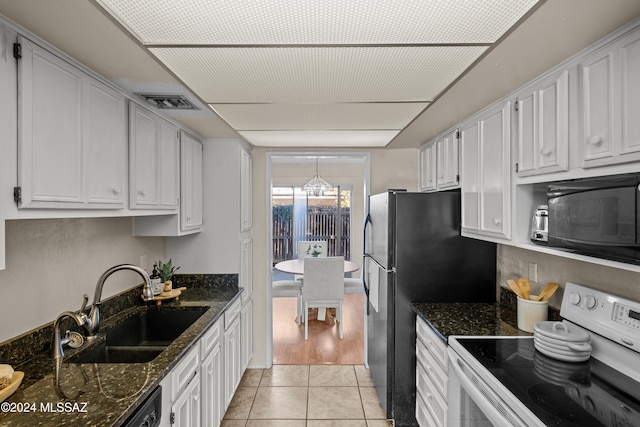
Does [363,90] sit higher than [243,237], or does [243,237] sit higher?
[363,90]

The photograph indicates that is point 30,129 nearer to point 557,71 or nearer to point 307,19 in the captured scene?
point 307,19

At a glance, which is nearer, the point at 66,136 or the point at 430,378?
the point at 66,136

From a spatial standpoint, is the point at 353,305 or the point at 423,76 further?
the point at 353,305

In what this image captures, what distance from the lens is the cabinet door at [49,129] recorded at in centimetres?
112

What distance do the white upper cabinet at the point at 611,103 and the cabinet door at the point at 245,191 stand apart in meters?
2.39

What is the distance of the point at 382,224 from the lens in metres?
2.54

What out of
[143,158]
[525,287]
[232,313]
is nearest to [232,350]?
[232,313]

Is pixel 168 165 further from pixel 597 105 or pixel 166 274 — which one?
pixel 597 105

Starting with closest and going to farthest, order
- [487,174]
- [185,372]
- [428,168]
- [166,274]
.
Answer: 1. [185,372]
2. [487,174]
3. [166,274]
4. [428,168]

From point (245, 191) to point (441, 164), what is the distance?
1736mm

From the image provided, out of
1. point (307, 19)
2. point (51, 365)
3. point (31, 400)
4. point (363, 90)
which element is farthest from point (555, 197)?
point (51, 365)

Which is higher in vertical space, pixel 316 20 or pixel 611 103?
pixel 316 20

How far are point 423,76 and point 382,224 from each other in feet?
4.06

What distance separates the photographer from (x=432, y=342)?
200cm
